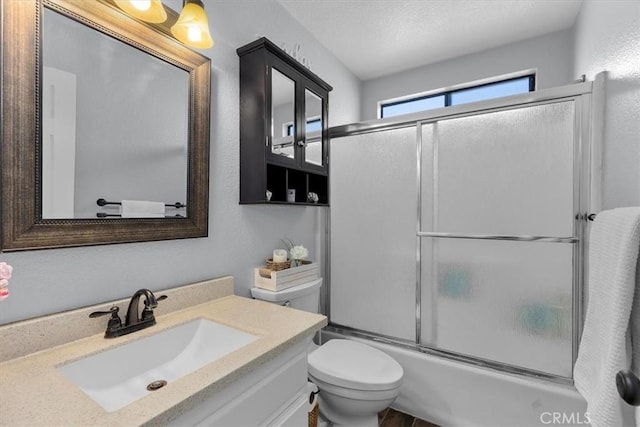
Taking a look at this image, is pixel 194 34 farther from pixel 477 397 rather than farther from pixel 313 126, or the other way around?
pixel 477 397

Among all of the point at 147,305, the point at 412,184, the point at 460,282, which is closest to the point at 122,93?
the point at 147,305

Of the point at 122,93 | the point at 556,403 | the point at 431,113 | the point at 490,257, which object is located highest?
the point at 431,113

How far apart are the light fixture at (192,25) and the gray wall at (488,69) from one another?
2192 mm

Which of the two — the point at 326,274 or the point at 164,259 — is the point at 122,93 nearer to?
the point at 164,259

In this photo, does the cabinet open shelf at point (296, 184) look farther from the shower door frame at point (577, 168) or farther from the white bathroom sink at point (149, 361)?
the shower door frame at point (577, 168)

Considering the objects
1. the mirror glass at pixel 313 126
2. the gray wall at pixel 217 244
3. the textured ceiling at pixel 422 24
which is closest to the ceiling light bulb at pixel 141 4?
the gray wall at pixel 217 244

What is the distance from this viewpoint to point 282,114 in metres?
1.55

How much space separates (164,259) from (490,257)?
1696mm

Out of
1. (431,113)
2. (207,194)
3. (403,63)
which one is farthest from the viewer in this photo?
(403,63)

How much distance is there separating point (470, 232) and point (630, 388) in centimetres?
121

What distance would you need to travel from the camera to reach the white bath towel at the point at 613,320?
66 cm

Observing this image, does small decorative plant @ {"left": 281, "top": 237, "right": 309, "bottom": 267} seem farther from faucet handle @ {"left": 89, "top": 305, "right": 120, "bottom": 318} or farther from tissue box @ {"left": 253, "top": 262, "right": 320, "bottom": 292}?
faucet handle @ {"left": 89, "top": 305, "right": 120, "bottom": 318}

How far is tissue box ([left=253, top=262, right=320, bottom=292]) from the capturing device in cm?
152

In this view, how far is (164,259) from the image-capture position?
3.88 ft
